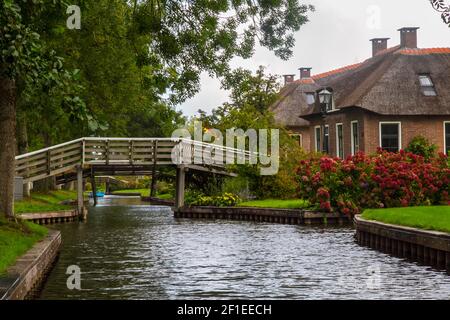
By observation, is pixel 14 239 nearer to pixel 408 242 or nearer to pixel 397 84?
pixel 408 242

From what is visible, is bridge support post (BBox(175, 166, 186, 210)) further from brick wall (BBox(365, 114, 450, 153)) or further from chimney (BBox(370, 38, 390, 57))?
chimney (BBox(370, 38, 390, 57))

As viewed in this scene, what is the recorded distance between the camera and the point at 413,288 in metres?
12.7

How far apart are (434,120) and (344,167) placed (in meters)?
16.5

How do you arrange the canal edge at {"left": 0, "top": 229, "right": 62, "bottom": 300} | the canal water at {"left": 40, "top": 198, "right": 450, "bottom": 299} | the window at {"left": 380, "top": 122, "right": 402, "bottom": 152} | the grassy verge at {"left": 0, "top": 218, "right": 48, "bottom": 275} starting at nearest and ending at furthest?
the canal edge at {"left": 0, "top": 229, "right": 62, "bottom": 300}, the canal water at {"left": 40, "top": 198, "right": 450, "bottom": 299}, the grassy verge at {"left": 0, "top": 218, "right": 48, "bottom": 275}, the window at {"left": 380, "top": 122, "right": 402, "bottom": 152}

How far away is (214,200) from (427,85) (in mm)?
15730

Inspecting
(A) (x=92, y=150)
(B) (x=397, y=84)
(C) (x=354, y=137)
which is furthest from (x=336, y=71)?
(A) (x=92, y=150)

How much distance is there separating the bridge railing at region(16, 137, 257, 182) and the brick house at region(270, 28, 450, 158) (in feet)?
20.0

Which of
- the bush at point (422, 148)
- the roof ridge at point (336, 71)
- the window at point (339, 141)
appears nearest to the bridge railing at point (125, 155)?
the bush at point (422, 148)

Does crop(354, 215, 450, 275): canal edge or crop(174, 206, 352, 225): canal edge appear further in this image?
crop(174, 206, 352, 225): canal edge

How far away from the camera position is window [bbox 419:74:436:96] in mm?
43625

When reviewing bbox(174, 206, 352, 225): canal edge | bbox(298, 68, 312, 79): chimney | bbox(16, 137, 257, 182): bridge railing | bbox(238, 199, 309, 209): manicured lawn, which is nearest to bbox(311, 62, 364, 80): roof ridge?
bbox(298, 68, 312, 79): chimney

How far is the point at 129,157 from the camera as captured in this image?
34375 millimetres
